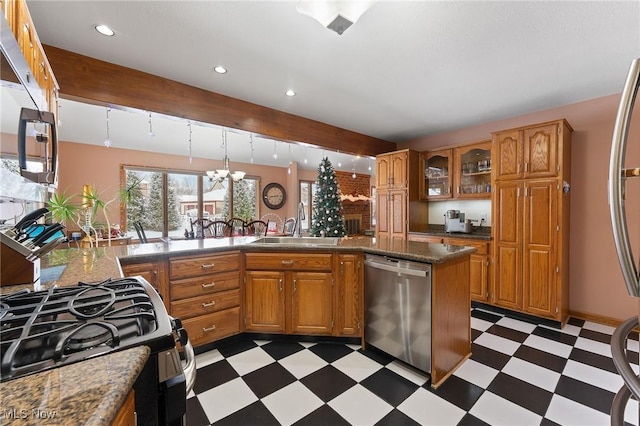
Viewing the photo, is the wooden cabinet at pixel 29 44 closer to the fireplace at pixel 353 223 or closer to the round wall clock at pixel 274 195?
the round wall clock at pixel 274 195

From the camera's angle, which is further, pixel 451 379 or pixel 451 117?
pixel 451 117

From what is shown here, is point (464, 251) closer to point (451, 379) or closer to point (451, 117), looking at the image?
point (451, 379)

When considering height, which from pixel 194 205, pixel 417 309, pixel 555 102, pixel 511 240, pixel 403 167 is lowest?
pixel 417 309

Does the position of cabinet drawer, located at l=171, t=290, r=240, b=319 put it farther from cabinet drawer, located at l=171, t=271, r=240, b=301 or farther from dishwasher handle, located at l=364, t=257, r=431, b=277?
dishwasher handle, located at l=364, t=257, r=431, b=277

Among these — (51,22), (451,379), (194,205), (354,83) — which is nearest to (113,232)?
(194,205)

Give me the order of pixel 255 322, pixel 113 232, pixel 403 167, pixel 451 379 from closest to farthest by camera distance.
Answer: pixel 451 379, pixel 255 322, pixel 403 167, pixel 113 232

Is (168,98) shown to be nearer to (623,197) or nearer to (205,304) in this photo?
(205,304)

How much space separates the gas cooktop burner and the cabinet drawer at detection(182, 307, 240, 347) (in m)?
1.30

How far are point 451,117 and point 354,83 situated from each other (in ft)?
5.54

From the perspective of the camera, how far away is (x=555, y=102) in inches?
119

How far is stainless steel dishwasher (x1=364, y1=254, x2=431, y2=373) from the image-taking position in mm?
1874

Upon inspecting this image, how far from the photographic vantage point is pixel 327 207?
5008 millimetres

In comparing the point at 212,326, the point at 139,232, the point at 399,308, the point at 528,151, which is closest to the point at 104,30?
the point at 212,326

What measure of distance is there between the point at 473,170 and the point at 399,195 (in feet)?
3.42
